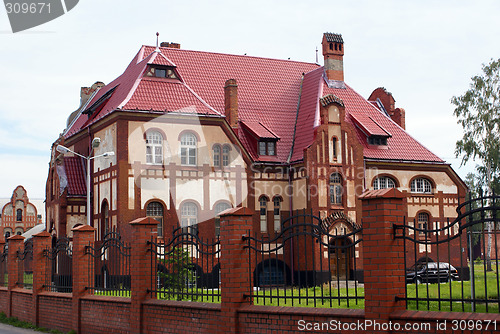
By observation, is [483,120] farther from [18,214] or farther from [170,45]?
[18,214]

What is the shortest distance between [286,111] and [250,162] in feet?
16.3

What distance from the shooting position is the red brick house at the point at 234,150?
104 feet

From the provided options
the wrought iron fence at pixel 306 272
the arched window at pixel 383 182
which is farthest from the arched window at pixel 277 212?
the wrought iron fence at pixel 306 272

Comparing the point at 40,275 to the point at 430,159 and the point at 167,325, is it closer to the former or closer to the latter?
the point at 167,325

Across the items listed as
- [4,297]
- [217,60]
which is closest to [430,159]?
[217,60]

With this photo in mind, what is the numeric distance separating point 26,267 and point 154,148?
10560mm

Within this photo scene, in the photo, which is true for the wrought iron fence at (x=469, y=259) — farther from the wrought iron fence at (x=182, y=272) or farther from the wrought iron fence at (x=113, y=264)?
the wrought iron fence at (x=113, y=264)

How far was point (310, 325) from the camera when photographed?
407 inches

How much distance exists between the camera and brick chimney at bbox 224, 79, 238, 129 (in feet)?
115

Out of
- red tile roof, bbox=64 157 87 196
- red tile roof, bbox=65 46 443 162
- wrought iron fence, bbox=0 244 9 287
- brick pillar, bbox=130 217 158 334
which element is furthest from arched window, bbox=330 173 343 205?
brick pillar, bbox=130 217 158 334

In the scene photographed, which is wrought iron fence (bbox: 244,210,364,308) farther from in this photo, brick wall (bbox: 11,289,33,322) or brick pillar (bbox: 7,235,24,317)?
brick pillar (bbox: 7,235,24,317)

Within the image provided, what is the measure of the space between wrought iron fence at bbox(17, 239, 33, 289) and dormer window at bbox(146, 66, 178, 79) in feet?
42.7

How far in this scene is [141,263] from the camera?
1438 cm

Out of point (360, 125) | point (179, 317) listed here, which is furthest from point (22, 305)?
point (360, 125)
